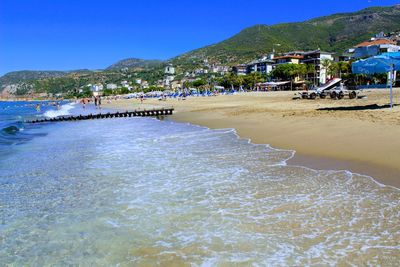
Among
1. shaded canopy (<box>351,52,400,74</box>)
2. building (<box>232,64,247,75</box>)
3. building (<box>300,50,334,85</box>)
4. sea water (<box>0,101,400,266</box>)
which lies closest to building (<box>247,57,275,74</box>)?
building (<box>232,64,247,75</box>)

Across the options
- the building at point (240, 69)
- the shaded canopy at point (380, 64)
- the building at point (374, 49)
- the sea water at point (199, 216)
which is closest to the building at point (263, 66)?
the building at point (240, 69)

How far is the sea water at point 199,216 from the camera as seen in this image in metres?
4.33

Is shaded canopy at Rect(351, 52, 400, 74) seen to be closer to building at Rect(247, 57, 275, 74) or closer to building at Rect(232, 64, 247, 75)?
building at Rect(247, 57, 275, 74)

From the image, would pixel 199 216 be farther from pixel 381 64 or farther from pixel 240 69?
pixel 240 69

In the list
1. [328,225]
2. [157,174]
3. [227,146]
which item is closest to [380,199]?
[328,225]

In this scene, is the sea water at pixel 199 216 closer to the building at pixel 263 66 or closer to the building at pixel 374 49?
the building at pixel 374 49

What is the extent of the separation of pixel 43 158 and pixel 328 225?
401 inches

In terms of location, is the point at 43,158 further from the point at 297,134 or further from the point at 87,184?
the point at 297,134

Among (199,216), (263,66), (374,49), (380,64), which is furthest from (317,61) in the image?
(199,216)

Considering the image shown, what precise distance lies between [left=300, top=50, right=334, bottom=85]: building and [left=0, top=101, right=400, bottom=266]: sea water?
85194mm

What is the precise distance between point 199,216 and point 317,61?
107 meters

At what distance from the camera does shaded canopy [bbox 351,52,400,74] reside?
18188 mm

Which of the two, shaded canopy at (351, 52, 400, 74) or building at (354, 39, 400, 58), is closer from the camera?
shaded canopy at (351, 52, 400, 74)

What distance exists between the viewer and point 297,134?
44.2ft
